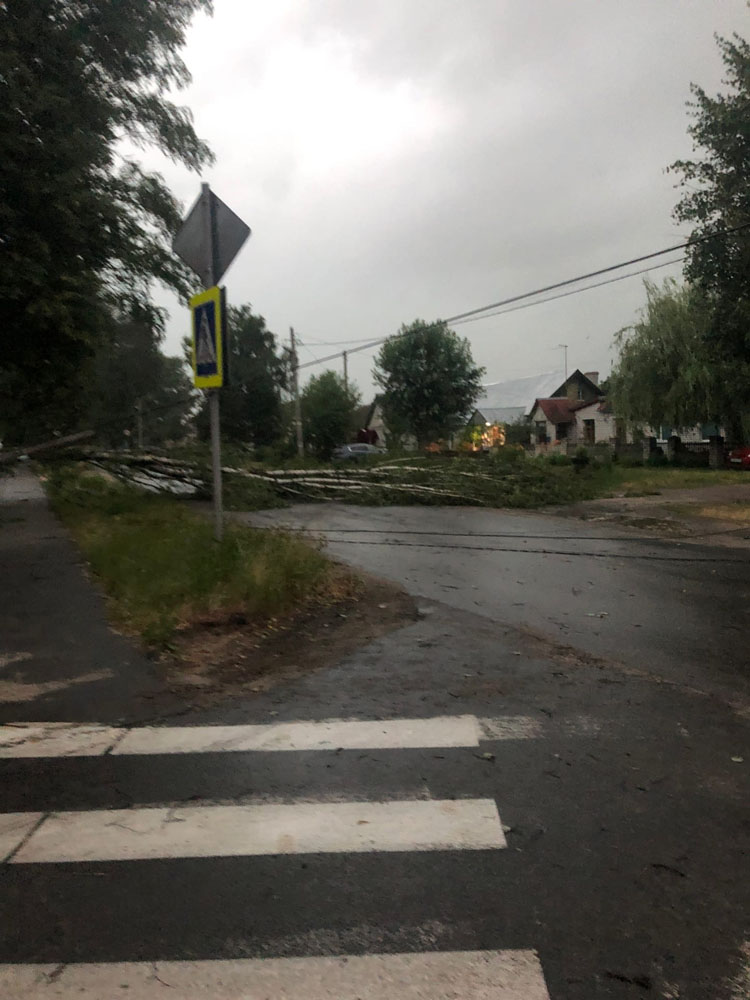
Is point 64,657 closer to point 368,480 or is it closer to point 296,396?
point 368,480

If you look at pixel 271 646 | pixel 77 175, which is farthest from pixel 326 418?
pixel 271 646

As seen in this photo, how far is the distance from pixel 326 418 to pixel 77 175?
3952 cm

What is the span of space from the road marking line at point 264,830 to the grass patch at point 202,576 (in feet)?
9.20

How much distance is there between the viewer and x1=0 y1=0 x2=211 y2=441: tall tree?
10219 millimetres

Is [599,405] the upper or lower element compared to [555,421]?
upper

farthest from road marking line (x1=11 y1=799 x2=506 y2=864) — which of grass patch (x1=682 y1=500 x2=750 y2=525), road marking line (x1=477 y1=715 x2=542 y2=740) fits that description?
grass patch (x1=682 y1=500 x2=750 y2=525)

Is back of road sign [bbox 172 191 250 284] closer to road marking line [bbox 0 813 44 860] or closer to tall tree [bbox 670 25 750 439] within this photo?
road marking line [bbox 0 813 44 860]

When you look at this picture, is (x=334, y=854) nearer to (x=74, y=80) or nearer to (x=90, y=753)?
(x=90, y=753)

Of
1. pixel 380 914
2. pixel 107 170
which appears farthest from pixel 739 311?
pixel 380 914

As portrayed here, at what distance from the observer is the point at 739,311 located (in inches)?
711

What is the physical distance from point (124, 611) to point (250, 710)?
9.01ft

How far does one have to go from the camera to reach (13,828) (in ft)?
11.6

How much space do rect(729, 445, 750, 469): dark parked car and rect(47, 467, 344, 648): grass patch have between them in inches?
1339

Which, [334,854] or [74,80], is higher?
[74,80]
